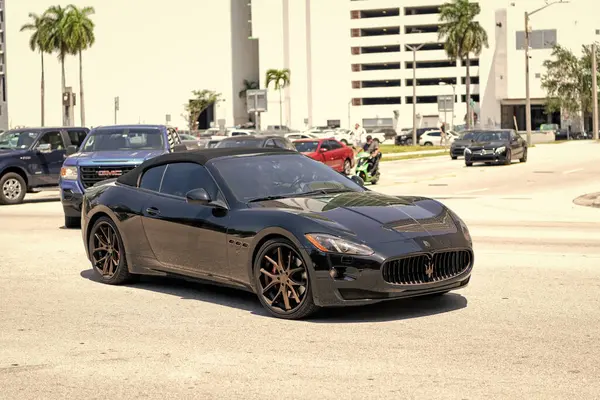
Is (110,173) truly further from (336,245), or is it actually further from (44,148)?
(336,245)

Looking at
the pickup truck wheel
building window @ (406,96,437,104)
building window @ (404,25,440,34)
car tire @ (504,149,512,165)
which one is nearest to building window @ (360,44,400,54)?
building window @ (404,25,440,34)

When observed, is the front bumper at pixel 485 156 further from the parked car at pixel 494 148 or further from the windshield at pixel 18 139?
the windshield at pixel 18 139

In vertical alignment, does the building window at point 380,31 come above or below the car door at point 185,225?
above

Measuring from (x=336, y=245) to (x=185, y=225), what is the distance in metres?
1.93

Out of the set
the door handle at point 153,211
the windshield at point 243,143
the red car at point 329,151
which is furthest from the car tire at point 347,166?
the door handle at point 153,211

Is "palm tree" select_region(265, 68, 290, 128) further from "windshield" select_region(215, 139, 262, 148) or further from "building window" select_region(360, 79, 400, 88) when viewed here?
"windshield" select_region(215, 139, 262, 148)

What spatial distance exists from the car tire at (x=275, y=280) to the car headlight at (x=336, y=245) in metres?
0.20

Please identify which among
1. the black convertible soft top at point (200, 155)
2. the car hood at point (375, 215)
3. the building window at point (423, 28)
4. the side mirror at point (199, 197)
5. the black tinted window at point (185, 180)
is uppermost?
the building window at point (423, 28)

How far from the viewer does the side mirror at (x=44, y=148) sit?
2544 centimetres

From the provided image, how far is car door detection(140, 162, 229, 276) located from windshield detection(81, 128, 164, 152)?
9385mm

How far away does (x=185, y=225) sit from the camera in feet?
32.5

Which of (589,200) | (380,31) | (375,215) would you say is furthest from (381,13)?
(375,215)

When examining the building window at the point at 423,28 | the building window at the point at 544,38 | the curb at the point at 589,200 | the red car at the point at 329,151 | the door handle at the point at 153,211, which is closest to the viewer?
the door handle at the point at 153,211

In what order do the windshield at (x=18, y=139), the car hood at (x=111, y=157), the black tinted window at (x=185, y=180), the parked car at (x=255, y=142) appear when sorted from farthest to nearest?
the parked car at (x=255, y=142)
the windshield at (x=18, y=139)
the car hood at (x=111, y=157)
the black tinted window at (x=185, y=180)
